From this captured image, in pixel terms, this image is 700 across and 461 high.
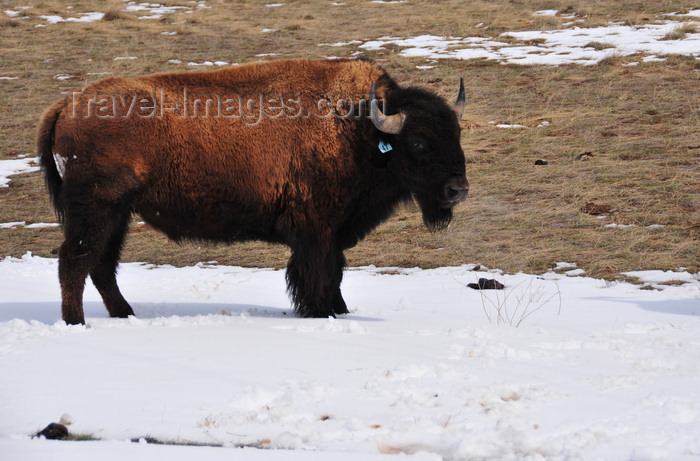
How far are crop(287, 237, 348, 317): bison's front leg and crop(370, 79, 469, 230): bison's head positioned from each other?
3.04 feet

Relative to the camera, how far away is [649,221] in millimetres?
9617

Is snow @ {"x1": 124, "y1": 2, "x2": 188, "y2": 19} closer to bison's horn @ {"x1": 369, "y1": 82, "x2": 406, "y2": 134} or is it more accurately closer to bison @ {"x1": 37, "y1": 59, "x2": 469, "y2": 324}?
bison @ {"x1": 37, "y1": 59, "x2": 469, "y2": 324}

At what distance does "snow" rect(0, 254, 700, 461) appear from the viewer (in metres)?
3.35

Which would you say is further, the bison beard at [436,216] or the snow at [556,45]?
the snow at [556,45]

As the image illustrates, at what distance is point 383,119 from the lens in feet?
20.6

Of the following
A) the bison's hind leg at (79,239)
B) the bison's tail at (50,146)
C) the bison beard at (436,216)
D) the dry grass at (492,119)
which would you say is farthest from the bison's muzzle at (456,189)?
the bison's tail at (50,146)

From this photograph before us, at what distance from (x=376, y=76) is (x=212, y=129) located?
155 cm

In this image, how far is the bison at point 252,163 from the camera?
585 centimetres

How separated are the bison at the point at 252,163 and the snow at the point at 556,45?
39.9 ft

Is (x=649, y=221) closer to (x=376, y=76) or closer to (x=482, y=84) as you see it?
(x=376, y=76)

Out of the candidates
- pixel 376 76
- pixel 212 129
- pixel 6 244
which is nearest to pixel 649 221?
pixel 376 76

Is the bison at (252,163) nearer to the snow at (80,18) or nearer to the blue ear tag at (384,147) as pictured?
the blue ear tag at (384,147)

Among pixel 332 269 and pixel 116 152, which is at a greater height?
pixel 116 152

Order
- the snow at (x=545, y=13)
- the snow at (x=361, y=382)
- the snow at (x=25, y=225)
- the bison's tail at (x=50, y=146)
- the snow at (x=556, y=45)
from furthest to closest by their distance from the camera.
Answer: the snow at (x=545, y=13) → the snow at (x=556, y=45) → the snow at (x=25, y=225) → the bison's tail at (x=50, y=146) → the snow at (x=361, y=382)
